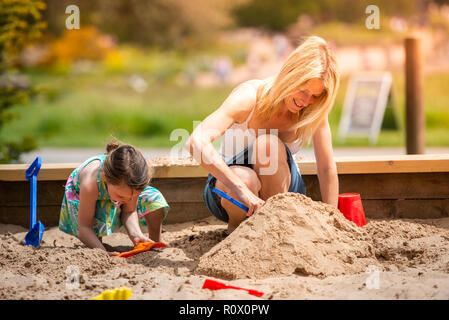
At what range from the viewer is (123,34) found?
1184 cm

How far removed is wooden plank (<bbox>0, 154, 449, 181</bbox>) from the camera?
3.16 meters

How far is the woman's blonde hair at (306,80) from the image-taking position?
100 inches

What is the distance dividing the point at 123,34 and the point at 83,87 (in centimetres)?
136

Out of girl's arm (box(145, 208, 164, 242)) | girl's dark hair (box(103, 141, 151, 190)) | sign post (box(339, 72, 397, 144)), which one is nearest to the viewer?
girl's dark hair (box(103, 141, 151, 190))

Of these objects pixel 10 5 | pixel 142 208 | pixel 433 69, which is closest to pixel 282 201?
pixel 142 208

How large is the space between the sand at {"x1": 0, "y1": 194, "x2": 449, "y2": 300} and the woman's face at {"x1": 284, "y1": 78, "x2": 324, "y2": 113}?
42 cm

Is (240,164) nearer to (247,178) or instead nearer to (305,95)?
(247,178)

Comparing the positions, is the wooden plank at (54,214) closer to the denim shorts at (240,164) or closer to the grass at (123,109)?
the denim shorts at (240,164)

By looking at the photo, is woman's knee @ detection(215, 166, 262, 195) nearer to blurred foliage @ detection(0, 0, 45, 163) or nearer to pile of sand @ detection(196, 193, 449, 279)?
pile of sand @ detection(196, 193, 449, 279)

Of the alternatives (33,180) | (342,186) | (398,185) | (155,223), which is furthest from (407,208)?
(33,180)

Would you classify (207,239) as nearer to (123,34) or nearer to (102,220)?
(102,220)

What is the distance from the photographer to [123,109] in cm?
1102

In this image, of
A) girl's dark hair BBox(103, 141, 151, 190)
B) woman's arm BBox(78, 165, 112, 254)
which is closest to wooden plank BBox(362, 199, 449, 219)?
girl's dark hair BBox(103, 141, 151, 190)

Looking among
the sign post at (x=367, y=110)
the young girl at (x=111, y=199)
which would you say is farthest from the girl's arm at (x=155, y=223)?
the sign post at (x=367, y=110)
